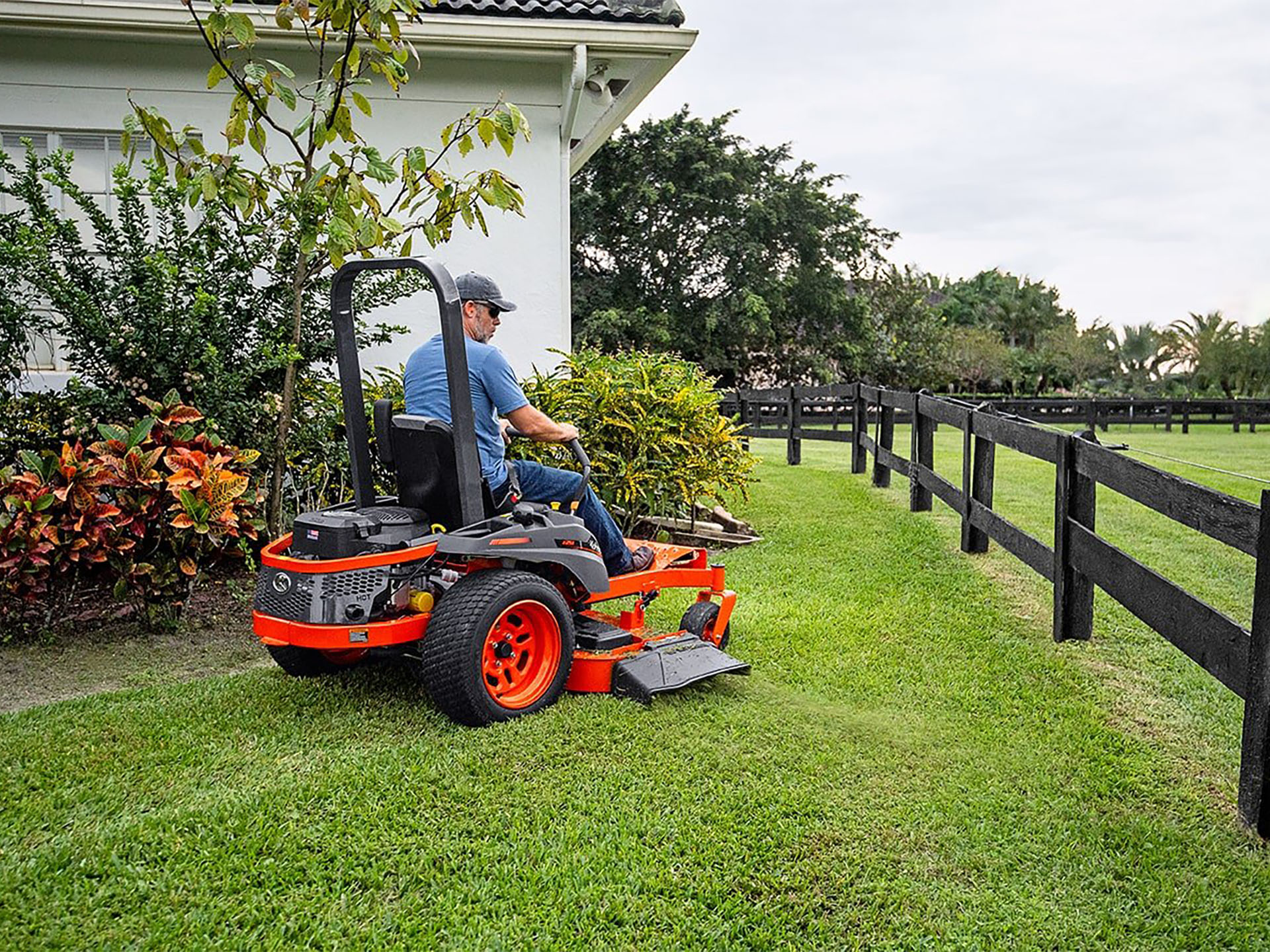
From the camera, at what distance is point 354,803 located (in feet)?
12.9

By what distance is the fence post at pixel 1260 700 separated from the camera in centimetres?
372

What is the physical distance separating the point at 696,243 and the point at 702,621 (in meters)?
28.6

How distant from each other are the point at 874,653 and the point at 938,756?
1.47m

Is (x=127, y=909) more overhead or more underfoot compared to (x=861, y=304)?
more underfoot

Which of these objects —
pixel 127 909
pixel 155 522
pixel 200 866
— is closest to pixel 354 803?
pixel 200 866

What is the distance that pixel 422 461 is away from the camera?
484cm

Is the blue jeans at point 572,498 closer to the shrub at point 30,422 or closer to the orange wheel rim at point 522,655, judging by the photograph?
the orange wheel rim at point 522,655

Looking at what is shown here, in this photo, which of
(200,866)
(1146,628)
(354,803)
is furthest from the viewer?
(1146,628)

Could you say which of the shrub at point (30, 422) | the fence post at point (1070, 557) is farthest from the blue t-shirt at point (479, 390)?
the fence post at point (1070, 557)

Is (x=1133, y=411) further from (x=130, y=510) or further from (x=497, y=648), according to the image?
→ (x=130, y=510)

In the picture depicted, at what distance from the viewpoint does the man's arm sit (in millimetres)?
5098

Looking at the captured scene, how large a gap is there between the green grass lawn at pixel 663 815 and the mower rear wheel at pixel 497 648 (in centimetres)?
13

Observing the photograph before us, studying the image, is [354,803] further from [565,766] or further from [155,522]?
[155,522]

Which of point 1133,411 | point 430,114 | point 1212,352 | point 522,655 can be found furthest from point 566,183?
point 1212,352
